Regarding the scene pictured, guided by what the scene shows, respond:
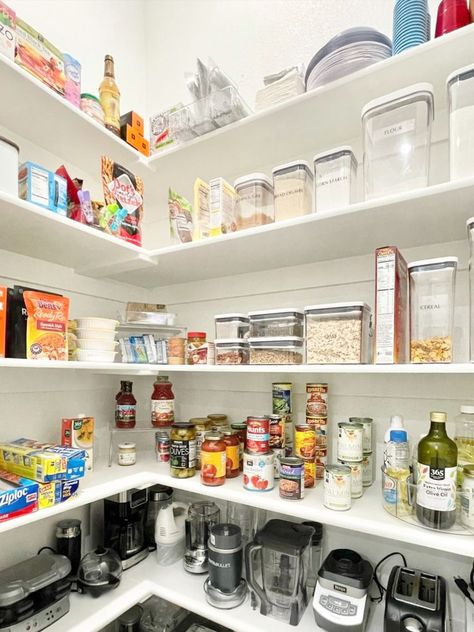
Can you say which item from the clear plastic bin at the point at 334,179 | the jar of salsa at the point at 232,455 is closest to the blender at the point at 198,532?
the jar of salsa at the point at 232,455

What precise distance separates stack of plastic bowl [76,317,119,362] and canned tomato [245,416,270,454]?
594 millimetres

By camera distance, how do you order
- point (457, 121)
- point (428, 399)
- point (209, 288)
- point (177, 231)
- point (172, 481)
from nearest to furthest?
point (457, 121)
point (428, 399)
point (172, 481)
point (177, 231)
point (209, 288)

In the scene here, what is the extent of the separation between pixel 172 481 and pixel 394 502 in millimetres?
761

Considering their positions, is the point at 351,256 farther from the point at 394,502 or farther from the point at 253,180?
the point at 394,502

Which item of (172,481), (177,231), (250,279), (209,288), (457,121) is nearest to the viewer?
(457,121)

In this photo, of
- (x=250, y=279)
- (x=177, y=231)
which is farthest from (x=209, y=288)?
(x=177, y=231)

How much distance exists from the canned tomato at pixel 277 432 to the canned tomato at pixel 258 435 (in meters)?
0.07

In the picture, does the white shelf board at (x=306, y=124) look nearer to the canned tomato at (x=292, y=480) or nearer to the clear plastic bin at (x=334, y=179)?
the clear plastic bin at (x=334, y=179)

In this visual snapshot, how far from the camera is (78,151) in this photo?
1.57 metres

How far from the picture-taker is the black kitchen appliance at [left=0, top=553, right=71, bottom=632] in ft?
3.59

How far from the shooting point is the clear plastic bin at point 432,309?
977 mm

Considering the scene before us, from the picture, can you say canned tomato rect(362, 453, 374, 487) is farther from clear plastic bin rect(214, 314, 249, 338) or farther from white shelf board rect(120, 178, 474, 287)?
white shelf board rect(120, 178, 474, 287)

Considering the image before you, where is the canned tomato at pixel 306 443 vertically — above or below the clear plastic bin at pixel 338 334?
below

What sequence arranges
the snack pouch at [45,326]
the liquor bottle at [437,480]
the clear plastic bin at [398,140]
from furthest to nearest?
the snack pouch at [45,326]
the clear plastic bin at [398,140]
the liquor bottle at [437,480]
